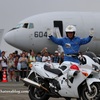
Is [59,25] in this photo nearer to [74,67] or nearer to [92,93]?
[74,67]

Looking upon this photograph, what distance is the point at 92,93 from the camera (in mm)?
10398

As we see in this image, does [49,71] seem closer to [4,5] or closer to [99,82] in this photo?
[99,82]

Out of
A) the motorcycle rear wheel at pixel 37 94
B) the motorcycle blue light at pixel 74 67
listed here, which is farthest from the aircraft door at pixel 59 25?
the motorcycle blue light at pixel 74 67

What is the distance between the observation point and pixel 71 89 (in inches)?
420

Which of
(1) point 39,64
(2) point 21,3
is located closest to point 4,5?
(2) point 21,3

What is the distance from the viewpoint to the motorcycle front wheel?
1033 cm

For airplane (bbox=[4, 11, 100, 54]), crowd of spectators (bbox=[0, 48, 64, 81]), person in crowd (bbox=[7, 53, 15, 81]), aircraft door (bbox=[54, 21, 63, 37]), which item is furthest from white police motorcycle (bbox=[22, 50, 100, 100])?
aircraft door (bbox=[54, 21, 63, 37])

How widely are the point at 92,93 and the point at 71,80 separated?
592mm

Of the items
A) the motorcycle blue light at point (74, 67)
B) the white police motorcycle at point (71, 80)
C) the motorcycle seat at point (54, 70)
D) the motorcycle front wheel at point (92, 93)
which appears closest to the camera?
the motorcycle front wheel at point (92, 93)

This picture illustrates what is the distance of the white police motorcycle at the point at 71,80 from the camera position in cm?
1048

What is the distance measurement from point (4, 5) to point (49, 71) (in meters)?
22.1

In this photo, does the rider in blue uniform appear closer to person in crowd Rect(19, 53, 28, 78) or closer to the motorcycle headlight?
the motorcycle headlight

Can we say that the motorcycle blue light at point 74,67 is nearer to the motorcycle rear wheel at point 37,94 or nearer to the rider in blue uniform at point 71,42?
the rider in blue uniform at point 71,42

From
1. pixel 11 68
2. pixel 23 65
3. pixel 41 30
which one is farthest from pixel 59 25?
pixel 11 68
